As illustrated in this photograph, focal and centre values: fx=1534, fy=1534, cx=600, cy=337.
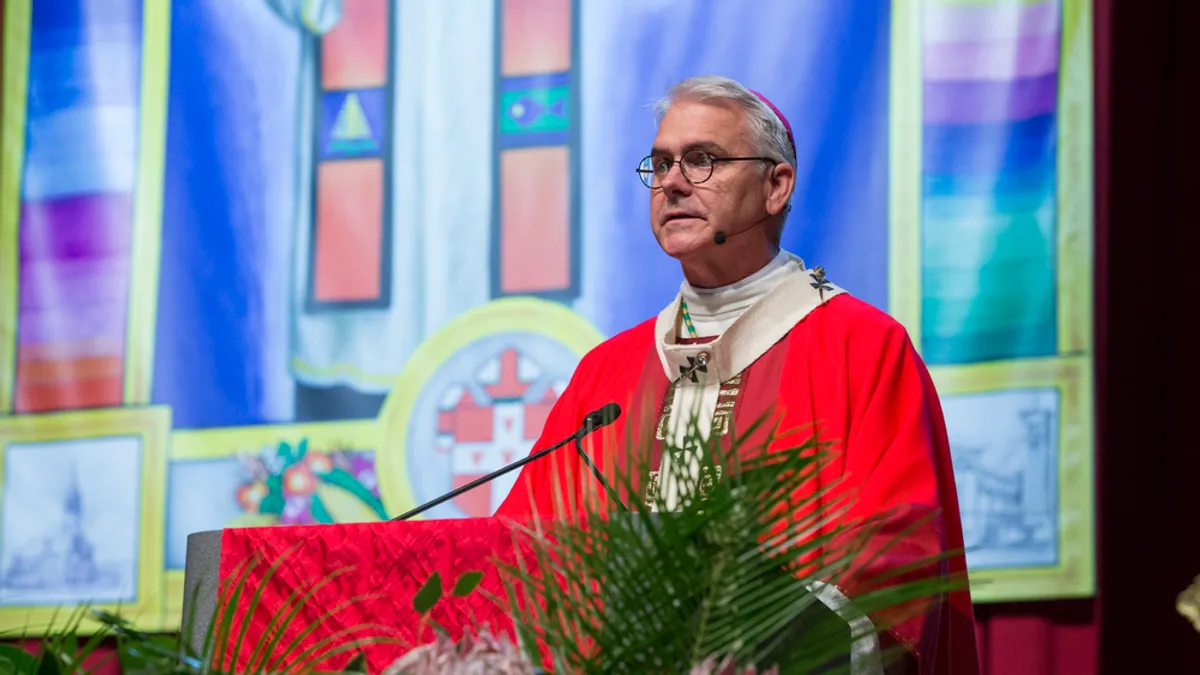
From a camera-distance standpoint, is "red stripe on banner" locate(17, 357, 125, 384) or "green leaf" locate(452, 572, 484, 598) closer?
"green leaf" locate(452, 572, 484, 598)

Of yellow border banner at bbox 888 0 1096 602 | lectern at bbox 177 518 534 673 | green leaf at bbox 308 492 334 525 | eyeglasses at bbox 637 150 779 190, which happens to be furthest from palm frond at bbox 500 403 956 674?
green leaf at bbox 308 492 334 525

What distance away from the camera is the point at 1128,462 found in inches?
146

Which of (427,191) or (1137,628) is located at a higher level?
(427,191)

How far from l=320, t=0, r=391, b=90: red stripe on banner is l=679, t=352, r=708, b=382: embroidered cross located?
1.75 metres

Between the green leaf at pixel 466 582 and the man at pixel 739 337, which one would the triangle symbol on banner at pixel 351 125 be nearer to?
the man at pixel 739 337

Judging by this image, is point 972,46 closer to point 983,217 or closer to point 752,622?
point 983,217

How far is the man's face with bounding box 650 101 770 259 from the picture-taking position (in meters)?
3.04

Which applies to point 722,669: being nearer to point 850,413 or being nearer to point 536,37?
point 850,413

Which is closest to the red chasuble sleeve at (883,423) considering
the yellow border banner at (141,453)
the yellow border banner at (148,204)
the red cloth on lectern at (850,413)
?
the red cloth on lectern at (850,413)

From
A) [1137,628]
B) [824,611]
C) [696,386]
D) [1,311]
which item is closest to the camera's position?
[824,611]

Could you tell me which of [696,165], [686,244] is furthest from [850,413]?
[696,165]

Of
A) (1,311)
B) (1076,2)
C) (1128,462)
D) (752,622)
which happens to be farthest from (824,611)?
(1,311)

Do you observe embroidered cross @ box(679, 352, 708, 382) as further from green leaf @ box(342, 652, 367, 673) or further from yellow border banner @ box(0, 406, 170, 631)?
green leaf @ box(342, 652, 367, 673)

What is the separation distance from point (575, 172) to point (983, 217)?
108 cm
